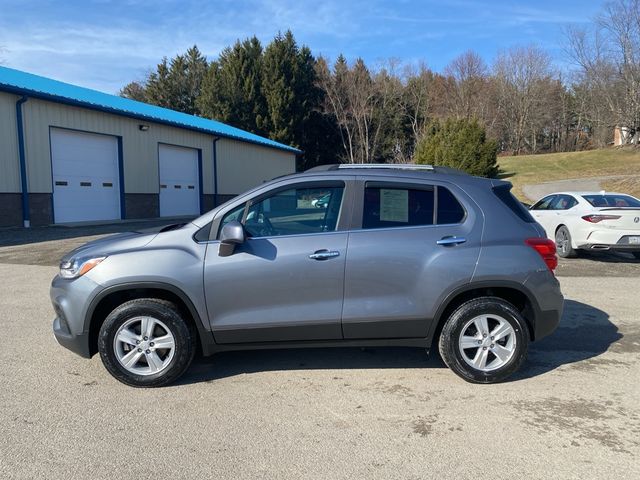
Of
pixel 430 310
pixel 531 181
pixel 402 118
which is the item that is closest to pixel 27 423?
pixel 430 310

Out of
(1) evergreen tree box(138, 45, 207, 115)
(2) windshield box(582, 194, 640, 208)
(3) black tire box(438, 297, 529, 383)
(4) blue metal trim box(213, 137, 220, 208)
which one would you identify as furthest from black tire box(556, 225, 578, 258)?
(1) evergreen tree box(138, 45, 207, 115)

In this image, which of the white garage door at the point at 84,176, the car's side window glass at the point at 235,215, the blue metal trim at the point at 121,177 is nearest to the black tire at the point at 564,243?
the car's side window glass at the point at 235,215

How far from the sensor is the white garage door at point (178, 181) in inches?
890

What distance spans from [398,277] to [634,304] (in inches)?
193

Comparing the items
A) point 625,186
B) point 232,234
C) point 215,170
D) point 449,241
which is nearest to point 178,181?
point 215,170

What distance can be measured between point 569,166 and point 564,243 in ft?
120

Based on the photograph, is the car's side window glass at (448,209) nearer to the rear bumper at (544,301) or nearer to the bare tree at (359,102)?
the rear bumper at (544,301)

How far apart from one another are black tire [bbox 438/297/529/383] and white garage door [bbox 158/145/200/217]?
66.4ft

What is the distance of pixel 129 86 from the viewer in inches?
2438

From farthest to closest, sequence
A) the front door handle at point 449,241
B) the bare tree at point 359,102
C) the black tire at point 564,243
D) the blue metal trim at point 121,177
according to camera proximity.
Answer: the bare tree at point 359,102
the blue metal trim at point 121,177
the black tire at point 564,243
the front door handle at point 449,241

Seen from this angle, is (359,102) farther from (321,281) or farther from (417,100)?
(321,281)

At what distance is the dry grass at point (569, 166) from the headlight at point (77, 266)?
28657mm

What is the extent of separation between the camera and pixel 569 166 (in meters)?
42.7

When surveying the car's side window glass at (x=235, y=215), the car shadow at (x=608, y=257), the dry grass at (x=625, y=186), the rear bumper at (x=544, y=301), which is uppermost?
the dry grass at (x=625, y=186)
